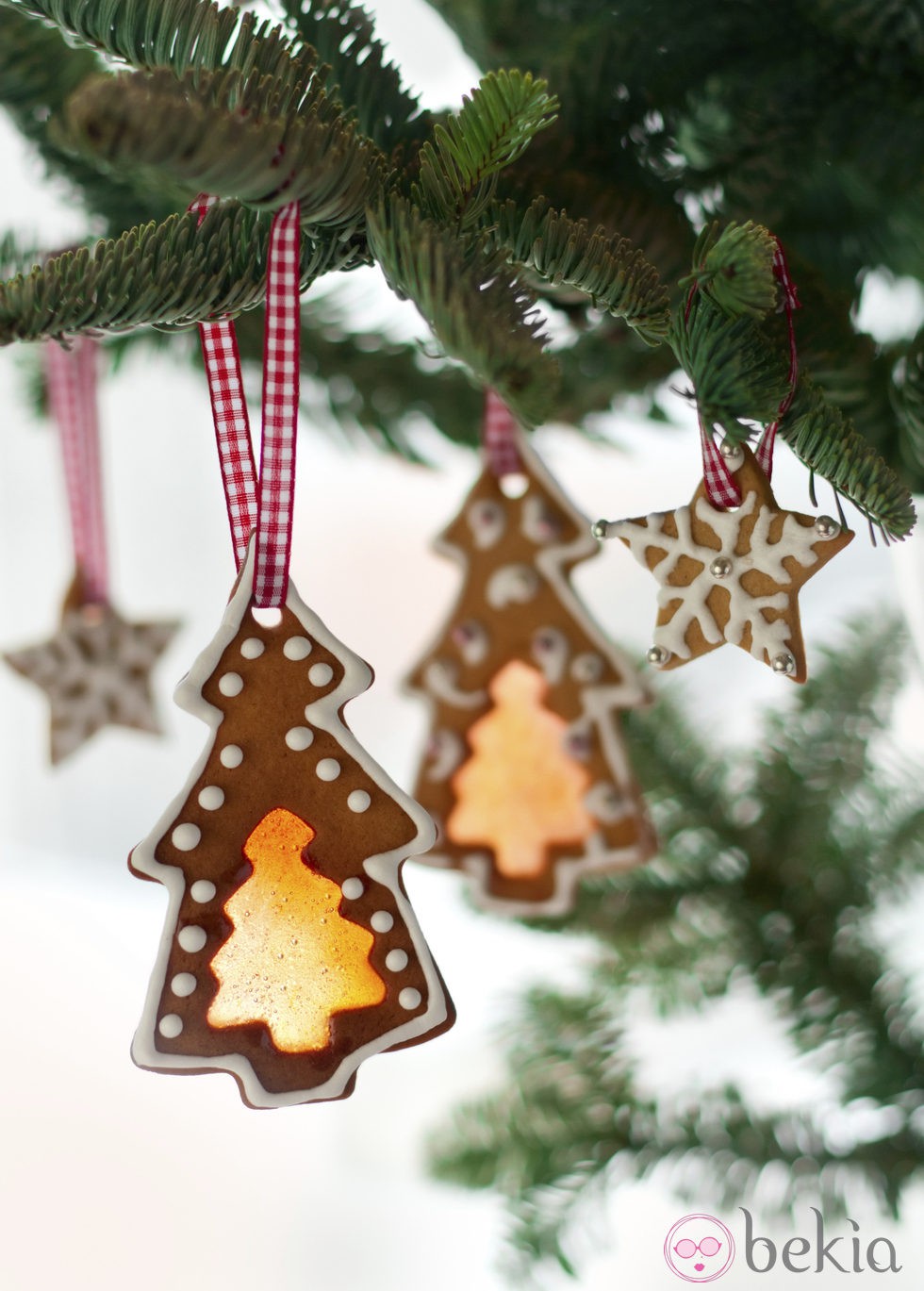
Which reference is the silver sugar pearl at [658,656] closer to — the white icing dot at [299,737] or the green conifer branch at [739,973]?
the white icing dot at [299,737]

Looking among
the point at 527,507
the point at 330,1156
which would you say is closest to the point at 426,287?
the point at 527,507

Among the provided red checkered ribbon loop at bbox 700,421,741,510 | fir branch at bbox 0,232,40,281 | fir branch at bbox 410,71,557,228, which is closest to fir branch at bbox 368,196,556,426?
fir branch at bbox 410,71,557,228

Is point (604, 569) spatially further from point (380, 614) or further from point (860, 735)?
point (860, 735)

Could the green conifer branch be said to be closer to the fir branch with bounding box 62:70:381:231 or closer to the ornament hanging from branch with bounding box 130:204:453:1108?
the ornament hanging from branch with bounding box 130:204:453:1108

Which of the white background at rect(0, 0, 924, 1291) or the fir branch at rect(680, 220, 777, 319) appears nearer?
the fir branch at rect(680, 220, 777, 319)

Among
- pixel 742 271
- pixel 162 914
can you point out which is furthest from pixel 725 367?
pixel 162 914

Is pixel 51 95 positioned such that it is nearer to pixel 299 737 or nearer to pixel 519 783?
pixel 299 737
